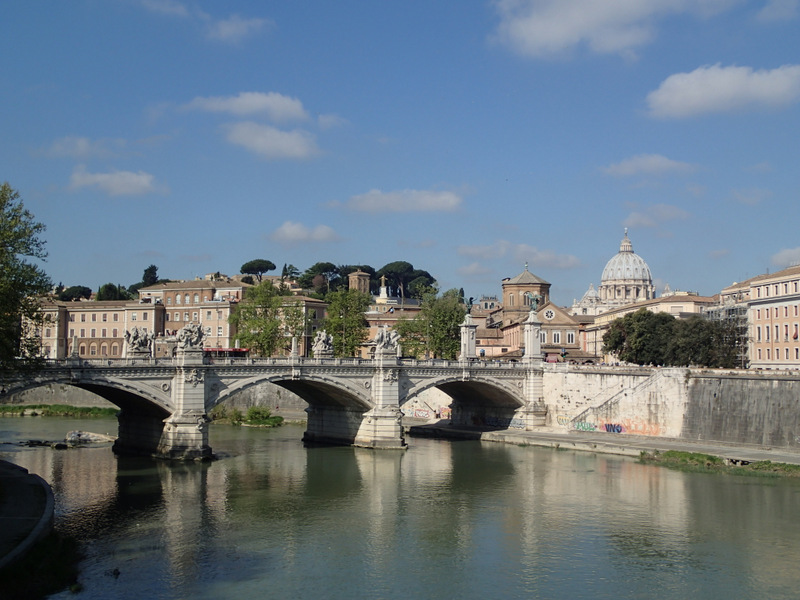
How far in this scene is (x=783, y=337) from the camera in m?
64.1

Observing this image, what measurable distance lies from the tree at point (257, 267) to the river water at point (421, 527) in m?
99.7

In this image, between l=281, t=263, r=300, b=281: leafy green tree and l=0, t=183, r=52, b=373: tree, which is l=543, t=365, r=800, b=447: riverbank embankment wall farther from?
l=281, t=263, r=300, b=281: leafy green tree

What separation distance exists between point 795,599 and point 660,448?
69.9ft

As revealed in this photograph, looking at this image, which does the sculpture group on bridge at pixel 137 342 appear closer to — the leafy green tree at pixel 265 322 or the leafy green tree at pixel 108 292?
the leafy green tree at pixel 265 322

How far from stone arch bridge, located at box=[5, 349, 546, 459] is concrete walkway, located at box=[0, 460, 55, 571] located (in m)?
6.47

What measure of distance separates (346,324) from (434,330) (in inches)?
282

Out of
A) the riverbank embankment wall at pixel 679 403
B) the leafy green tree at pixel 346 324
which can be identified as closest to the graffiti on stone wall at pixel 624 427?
the riverbank embankment wall at pixel 679 403

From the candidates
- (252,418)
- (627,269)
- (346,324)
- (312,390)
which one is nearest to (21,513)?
(312,390)

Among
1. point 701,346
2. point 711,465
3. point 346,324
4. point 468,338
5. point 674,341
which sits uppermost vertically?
point 346,324

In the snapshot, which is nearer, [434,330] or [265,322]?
[265,322]

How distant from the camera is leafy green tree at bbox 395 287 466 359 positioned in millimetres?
73750

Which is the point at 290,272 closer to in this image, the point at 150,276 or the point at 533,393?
the point at 150,276

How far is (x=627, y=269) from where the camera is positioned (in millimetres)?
181375

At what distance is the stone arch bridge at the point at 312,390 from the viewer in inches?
1642
